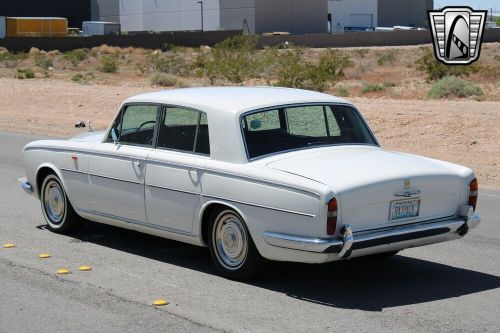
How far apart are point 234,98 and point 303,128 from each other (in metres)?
0.70

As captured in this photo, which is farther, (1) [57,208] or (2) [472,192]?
(1) [57,208]

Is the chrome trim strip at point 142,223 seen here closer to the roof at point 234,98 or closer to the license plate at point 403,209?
the roof at point 234,98

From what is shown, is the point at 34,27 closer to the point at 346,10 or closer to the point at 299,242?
the point at 346,10

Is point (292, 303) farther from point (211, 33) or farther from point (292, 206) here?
point (211, 33)

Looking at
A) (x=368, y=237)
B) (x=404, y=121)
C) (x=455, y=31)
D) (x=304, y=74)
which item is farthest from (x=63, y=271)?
(x=455, y=31)

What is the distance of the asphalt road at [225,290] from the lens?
662 centimetres

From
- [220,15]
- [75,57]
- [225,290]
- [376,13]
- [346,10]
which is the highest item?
[346,10]

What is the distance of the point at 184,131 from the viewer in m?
8.44

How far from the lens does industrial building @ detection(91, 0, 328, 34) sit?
103 m

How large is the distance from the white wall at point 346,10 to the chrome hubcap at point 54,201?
105 metres

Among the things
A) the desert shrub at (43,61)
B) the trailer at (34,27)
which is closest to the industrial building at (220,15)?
the trailer at (34,27)

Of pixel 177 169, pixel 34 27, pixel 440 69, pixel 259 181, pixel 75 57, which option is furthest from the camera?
pixel 34 27

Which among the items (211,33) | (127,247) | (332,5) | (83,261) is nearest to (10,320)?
(83,261)

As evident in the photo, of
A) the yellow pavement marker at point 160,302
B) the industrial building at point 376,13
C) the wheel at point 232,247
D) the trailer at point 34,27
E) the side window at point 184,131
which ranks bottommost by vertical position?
the yellow pavement marker at point 160,302
